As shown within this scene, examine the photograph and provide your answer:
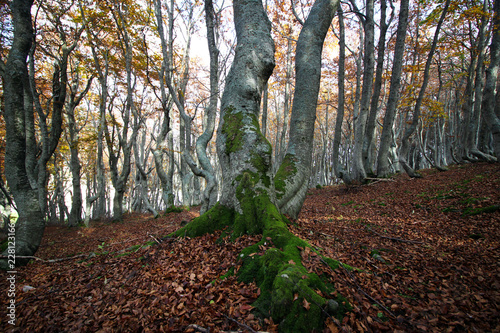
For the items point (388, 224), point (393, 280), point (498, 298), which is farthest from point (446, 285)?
point (388, 224)

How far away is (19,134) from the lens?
4023mm

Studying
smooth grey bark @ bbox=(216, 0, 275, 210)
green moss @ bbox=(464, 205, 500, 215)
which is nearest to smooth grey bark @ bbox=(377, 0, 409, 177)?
green moss @ bbox=(464, 205, 500, 215)

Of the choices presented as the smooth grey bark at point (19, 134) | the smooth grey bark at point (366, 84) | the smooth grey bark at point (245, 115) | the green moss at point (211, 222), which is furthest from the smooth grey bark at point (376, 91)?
the smooth grey bark at point (19, 134)

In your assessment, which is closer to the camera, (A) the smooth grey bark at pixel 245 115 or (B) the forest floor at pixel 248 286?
(B) the forest floor at pixel 248 286

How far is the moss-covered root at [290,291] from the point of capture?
5.74 ft

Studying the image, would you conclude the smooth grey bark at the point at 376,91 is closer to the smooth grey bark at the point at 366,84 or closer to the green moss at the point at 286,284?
the smooth grey bark at the point at 366,84

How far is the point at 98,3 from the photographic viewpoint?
361 inches

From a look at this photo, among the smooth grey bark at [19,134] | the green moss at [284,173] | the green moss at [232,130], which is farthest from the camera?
the green moss at [284,173]

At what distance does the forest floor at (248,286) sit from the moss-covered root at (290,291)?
0.33ft

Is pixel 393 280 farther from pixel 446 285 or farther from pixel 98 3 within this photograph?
pixel 98 3

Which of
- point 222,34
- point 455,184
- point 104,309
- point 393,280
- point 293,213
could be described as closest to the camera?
point 104,309

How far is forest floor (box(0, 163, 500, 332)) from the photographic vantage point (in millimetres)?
1882

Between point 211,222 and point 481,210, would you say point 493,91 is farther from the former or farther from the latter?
point 211,222

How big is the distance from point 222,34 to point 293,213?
1277 cm
